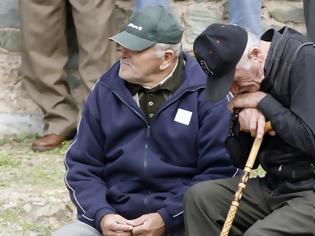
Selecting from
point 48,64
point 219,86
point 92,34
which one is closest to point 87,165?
point 219,86

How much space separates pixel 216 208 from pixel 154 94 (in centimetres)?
57

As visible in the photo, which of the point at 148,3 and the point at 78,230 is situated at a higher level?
the point at 148,3

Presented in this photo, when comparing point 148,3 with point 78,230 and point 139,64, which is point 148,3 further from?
point 78,230

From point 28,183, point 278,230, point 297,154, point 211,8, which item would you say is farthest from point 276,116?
point 211,8

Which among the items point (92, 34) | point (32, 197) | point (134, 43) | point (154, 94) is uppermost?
point (134, 43)

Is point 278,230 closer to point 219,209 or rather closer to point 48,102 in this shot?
point 219,209

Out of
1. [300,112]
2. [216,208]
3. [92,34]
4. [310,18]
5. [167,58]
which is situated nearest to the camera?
[300,112]

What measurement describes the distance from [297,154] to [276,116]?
177 millimetres

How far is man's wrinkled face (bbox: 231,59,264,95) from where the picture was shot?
3.46 meters

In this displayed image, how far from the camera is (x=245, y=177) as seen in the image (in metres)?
3.51

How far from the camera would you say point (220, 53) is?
344 cm

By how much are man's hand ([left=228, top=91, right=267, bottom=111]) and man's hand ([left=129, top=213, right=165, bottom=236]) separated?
57 cm

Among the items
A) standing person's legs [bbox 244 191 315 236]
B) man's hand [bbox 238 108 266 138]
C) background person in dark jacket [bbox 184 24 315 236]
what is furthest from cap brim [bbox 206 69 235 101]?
standing person's legs [bbox 244 191 315 236]

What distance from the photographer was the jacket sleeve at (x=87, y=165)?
383 cm
